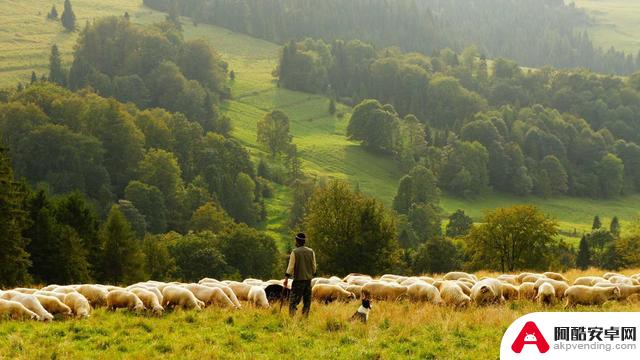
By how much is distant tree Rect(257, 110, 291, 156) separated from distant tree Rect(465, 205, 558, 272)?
107 metres

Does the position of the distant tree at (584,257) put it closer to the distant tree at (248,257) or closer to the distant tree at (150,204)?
the distant tree at (248,257)

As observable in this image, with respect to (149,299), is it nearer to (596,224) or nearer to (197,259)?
(197,259)

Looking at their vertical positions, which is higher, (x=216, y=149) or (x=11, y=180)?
(x=11, y=180)

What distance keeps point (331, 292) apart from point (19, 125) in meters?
127

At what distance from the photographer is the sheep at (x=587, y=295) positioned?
88.4 ft

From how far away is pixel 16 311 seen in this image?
22.4 meters

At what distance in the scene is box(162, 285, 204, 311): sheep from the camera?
25.1 metres

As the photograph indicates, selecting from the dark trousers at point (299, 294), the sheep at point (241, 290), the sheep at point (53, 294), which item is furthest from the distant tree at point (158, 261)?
the dark trousers at point (299, 294)

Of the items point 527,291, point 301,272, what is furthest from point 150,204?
point 301,272

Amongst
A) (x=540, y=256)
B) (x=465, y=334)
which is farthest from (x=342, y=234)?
(x=465, y=334)

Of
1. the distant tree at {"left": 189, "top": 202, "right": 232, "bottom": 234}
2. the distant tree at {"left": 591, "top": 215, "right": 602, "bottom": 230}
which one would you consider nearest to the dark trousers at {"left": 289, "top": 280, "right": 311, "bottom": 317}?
the distant tree at {"left": 189, "top": 202, "right": 232, "bottom": 234}

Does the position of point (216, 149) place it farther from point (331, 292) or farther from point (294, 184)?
point (331, 292)

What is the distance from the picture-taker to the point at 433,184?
172125 millimetres

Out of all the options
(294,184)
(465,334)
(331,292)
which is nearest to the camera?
(465,334)
